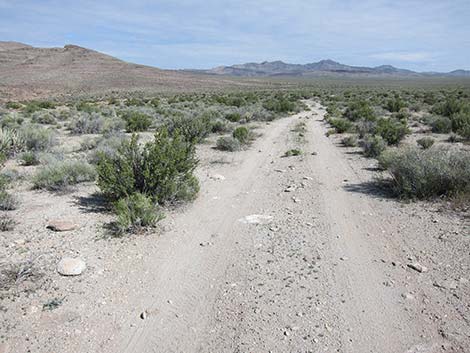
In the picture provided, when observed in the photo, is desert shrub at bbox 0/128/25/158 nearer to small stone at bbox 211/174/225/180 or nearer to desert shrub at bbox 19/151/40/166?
desert shrub at bbox 19/151/40/166

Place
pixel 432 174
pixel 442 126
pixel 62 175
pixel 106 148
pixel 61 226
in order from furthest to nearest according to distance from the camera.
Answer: pixel 442 126 → pixel 106 148 → pixel 62 175 → pixel 432 174 → pixel 61 226

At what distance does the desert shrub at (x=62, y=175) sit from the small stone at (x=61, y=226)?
2.14 m

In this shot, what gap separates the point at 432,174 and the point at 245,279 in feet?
16.4

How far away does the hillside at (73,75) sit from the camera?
211ft

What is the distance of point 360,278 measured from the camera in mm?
4918

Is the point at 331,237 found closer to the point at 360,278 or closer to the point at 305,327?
the point at 360,278

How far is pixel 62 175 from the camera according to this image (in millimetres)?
8508

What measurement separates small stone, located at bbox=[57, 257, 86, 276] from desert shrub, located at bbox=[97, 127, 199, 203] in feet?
5.95

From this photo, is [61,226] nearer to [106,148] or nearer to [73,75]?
[106,148]

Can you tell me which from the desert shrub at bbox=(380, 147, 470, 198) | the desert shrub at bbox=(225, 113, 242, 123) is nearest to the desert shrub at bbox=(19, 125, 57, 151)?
the desert shrub at bbox=(225, 113, 242, 123)

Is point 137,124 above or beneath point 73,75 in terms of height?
beneath

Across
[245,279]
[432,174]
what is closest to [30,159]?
[245,279]

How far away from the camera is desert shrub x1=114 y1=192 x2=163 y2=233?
6.05 m

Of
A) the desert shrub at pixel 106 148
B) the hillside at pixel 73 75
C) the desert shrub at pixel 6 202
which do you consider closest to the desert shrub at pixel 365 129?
the desert shrub at pixel 106 148
